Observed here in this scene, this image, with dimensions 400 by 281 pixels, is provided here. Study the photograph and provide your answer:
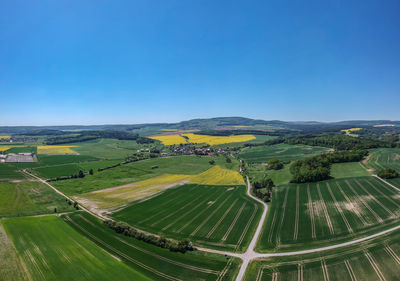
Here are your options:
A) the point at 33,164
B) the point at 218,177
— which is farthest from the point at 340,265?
the point at 33,164

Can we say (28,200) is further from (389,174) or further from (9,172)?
(389,174)

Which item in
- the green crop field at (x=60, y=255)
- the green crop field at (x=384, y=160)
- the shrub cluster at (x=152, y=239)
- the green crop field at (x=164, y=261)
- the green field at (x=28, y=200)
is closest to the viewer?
the green crop field at (x=60, y=255)

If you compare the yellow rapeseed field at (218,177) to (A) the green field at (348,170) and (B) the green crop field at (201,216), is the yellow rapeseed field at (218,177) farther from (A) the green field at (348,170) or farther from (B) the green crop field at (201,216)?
(A) the green field at (348,170)

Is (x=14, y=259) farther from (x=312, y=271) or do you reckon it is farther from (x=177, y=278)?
(x=312, y=271)

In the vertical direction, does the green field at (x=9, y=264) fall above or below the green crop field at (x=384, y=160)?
below

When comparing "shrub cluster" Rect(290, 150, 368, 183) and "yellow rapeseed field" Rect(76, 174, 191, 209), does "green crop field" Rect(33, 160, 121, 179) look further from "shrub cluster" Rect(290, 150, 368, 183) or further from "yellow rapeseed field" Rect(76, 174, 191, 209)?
"shrub cluster" Rect(290, 150, 368, 183)

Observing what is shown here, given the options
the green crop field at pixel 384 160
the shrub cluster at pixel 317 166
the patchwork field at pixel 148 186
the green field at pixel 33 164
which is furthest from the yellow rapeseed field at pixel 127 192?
the green crop field at pixel 384 160

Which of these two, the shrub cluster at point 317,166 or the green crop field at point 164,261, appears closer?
the green crop field at point 164,261

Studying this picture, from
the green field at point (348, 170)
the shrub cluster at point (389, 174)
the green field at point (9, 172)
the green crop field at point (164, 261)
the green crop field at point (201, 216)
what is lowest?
the green crop field at point (164, 261)
